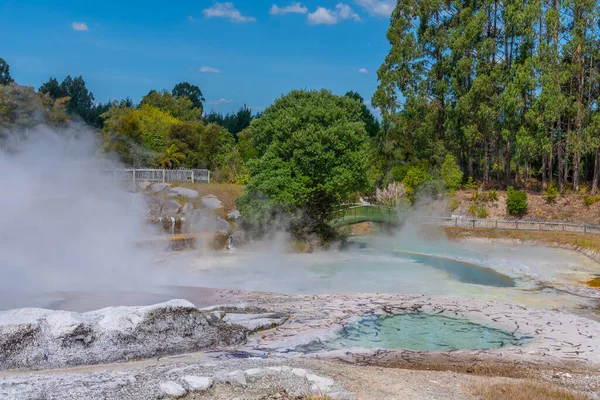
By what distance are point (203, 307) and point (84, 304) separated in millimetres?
2738

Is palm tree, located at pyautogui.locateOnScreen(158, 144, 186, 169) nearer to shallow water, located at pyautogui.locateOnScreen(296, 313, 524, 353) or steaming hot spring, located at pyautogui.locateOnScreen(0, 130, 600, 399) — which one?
steaming hot spring, located at pyautogui.locateOnScreen(0, 130, 600, 399)

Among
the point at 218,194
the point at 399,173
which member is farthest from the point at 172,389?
the point at 399,173

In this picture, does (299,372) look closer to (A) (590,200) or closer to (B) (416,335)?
(B) (416,335)

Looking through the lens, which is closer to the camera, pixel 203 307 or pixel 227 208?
pixel 203 307

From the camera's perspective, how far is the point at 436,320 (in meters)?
12.4

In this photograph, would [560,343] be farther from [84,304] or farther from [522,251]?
[522,251]

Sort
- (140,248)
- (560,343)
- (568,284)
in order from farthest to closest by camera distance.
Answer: (140,248) → (568,284) → (560,343)

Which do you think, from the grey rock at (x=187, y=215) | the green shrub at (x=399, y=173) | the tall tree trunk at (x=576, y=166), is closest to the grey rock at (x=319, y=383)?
the grey rock at (x=187, y=215)

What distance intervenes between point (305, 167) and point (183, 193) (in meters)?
8.53

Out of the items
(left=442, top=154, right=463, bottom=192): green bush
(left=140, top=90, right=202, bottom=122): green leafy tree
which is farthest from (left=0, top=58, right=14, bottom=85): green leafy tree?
(left=442, top=154, right=463, bottom=192): green bush

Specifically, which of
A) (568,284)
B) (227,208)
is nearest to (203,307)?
(568,284)

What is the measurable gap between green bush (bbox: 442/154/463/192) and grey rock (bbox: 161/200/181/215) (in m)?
17.1

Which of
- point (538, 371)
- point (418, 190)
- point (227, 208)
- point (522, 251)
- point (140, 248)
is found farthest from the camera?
point (418, 190)

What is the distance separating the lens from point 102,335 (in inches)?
372
